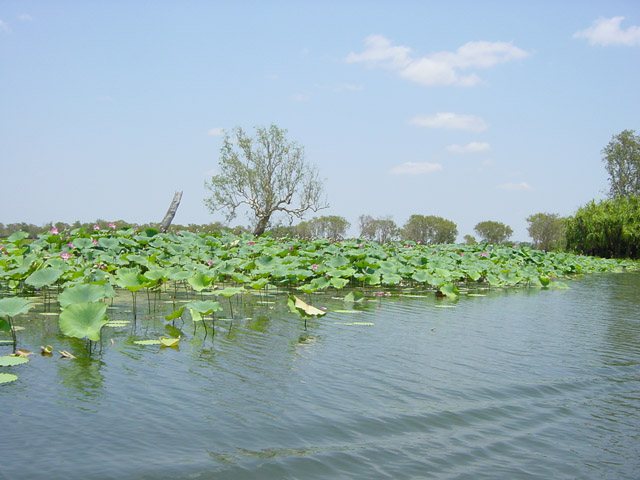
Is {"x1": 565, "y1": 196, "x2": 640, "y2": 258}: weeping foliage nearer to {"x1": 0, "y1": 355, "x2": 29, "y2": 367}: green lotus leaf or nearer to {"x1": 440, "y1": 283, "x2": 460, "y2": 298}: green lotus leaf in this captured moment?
{"x1": 440, "y1": 283, "x2": 460, "y2": 298}: green lotus leaf

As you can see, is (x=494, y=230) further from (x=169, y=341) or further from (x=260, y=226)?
(x=169, y=341)

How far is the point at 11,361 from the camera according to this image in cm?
362

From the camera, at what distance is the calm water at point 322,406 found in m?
2.41

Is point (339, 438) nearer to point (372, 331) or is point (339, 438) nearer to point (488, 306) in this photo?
point (372, 331)

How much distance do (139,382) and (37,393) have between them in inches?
22.4

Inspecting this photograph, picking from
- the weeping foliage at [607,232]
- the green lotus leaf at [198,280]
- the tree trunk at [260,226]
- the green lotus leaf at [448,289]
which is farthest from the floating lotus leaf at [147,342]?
the tree trunk at [260,226]

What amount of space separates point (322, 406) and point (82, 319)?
205cm

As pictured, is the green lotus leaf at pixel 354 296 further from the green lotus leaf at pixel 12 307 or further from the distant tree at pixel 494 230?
the distant tree at pixel 494 230

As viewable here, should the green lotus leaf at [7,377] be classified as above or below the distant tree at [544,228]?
below

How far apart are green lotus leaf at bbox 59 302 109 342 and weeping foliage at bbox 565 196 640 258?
25.0 meters

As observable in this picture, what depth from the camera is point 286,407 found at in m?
3.09

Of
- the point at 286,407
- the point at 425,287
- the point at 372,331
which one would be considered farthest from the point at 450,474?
the point at 425,287

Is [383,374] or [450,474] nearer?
[450,474]

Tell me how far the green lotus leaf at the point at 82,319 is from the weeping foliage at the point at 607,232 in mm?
25001
